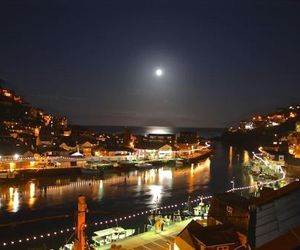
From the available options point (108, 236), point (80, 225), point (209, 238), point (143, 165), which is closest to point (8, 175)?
point (143, 165)

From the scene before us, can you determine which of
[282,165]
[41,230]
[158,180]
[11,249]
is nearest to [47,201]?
[41,230]

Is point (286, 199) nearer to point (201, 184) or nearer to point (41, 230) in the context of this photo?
point (41, 230)

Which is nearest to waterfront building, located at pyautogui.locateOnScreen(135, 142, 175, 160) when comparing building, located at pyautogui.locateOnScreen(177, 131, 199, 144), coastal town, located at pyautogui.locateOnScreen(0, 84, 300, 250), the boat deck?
coastal town, located at pyautogui.locateOnScreen(0, 84, 300, 250)

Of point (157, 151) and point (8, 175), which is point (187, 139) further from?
point (8, 175)

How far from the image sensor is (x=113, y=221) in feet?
71.4

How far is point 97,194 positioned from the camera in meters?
30.9

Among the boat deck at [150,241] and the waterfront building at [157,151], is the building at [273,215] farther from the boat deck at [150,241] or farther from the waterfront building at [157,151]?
the waterfront building at [157,151]

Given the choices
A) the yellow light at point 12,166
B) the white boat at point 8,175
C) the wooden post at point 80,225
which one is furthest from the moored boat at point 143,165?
the wooden post at point 80,225

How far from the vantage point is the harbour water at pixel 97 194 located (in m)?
20.8

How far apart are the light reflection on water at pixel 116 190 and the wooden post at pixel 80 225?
1835cm

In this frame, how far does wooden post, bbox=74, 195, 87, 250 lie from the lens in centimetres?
737

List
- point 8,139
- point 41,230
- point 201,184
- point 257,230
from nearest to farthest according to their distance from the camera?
1. point 257,230
2. point 41,230
3. point 201,184
4. point 8,139

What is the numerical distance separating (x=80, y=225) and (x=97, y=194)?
2396 centimetres

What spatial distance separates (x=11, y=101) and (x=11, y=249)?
62256 mm
